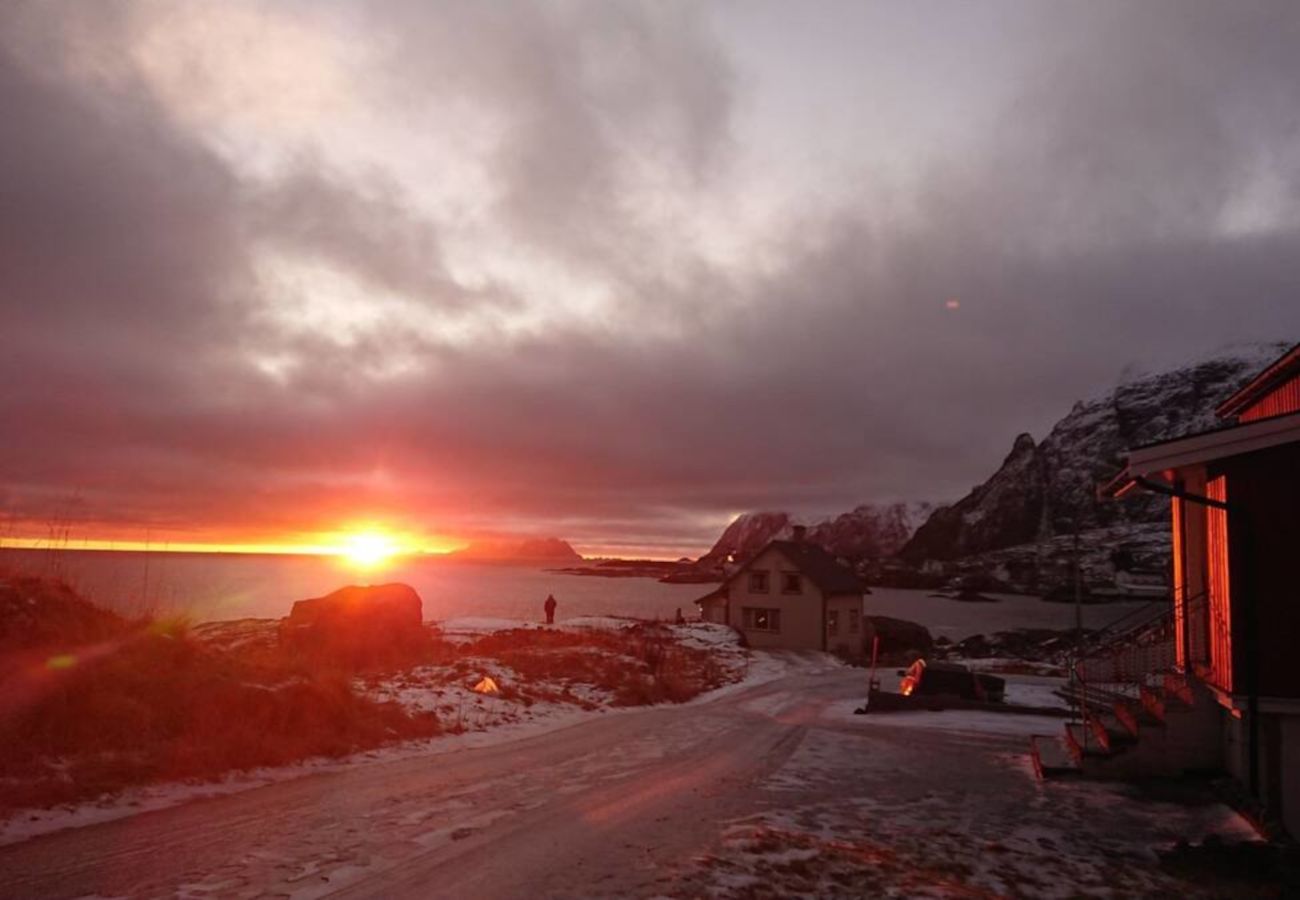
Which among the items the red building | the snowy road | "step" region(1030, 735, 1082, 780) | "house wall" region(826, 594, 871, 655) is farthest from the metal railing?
"house wall" region(826, 594, 871, 655)

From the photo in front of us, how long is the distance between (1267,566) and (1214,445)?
73.3 inches

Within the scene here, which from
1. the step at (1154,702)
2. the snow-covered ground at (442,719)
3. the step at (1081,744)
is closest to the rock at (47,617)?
the snow-covered ground at (442,719)

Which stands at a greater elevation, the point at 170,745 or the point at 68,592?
the point at 68,592

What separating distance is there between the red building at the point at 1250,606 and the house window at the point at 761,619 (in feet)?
129

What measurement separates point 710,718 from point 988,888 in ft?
40.5

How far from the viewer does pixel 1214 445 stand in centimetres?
1228

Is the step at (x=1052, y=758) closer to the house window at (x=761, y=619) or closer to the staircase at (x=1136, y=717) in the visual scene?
the staircase at (x=1136, y=717)

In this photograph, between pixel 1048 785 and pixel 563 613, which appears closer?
pixel 1048 785

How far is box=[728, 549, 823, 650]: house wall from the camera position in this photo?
51.5 meters

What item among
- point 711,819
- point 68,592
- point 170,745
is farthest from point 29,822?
point 711,819

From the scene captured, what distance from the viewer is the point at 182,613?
54.9ft

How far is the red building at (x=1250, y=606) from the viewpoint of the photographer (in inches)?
459

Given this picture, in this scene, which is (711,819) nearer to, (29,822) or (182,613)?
(29,822)

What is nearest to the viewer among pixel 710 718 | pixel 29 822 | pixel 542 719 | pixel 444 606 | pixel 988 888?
pixel 988 888
